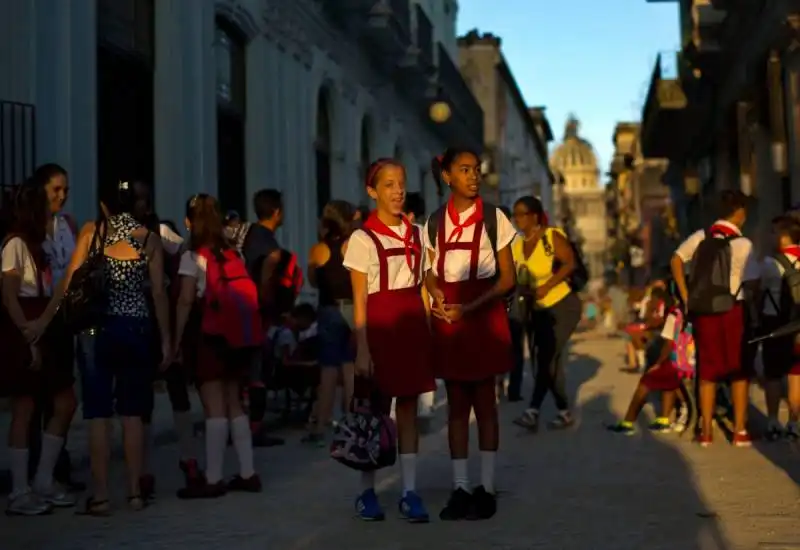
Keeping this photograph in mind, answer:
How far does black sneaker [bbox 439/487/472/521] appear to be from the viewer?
6707mm

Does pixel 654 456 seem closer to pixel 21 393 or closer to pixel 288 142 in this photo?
pixel 21 393

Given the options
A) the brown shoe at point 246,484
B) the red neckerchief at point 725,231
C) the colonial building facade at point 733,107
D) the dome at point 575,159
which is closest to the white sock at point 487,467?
the brown shoe at point 246,484

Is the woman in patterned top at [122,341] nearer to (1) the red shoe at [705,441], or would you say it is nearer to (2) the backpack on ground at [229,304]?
(2) the backpack on ground at [229,304]

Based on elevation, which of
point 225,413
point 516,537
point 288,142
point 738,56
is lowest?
point 516,537

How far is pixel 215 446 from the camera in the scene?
769 cm

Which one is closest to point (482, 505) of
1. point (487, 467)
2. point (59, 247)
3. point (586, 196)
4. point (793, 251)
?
point (487, 467)

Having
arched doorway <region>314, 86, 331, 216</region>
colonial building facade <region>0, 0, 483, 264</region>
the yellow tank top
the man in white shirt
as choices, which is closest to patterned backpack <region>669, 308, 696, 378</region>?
the yellow tank top

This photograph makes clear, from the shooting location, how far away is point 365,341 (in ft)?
22.1

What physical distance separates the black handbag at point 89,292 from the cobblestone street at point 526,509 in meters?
→ 1.01

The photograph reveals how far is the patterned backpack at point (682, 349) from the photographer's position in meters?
11.2

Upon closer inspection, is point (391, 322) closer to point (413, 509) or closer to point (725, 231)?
point (413, 509)

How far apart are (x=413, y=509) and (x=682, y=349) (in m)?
5.21

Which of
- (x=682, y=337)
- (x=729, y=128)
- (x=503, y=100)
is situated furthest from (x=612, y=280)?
(x=682, y=337)

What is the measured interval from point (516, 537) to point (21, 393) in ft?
9.19
